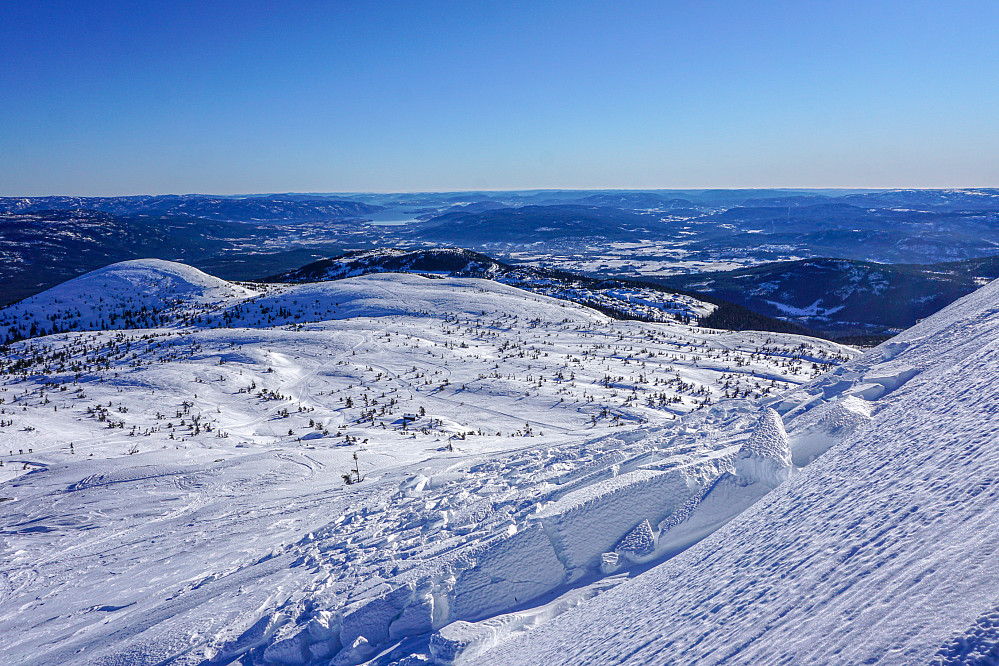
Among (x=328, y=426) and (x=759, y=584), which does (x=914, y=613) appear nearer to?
(x=759, y=584)

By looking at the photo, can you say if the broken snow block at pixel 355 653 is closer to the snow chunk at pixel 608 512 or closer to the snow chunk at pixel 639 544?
the snow chunk at pixel 608 512

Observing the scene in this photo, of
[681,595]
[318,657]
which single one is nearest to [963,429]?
[681,595]

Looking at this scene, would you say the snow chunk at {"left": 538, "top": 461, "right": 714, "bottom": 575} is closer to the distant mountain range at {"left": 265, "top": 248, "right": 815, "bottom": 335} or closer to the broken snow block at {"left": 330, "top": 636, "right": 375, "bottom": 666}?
the broken snow block at {"left": 330, "top": 636, "right": 375, "bottom": 666}

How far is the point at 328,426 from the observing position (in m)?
11.5

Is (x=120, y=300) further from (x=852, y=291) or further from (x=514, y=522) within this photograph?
(x=852, y=291)

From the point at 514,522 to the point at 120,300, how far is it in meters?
42.2

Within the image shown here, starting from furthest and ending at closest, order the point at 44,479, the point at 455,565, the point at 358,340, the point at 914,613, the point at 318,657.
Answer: the point at 358,340 → the point at 44,479 → the point at 455,565 → the point at 318,657 → the point at 914,613

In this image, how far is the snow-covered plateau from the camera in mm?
2270

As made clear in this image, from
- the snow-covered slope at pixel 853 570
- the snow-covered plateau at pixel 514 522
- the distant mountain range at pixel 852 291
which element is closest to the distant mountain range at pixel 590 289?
the distant mountain range at pixel 852 291

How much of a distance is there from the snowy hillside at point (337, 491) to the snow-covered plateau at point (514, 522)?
4 centimetres

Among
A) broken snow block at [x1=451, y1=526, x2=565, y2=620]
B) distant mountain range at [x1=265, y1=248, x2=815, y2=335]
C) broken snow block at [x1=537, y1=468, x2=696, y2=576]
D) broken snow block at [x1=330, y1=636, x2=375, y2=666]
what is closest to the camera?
broken snow block at [x1=330, y1=636, x2=375, y2=666]

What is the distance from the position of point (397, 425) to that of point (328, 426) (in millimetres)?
1564

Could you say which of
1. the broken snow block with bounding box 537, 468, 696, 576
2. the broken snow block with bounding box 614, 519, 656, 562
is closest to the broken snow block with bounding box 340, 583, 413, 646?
the broken snow block with bounding box 537, 468, 696, 576

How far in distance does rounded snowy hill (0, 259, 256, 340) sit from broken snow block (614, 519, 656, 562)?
32.8 metres
